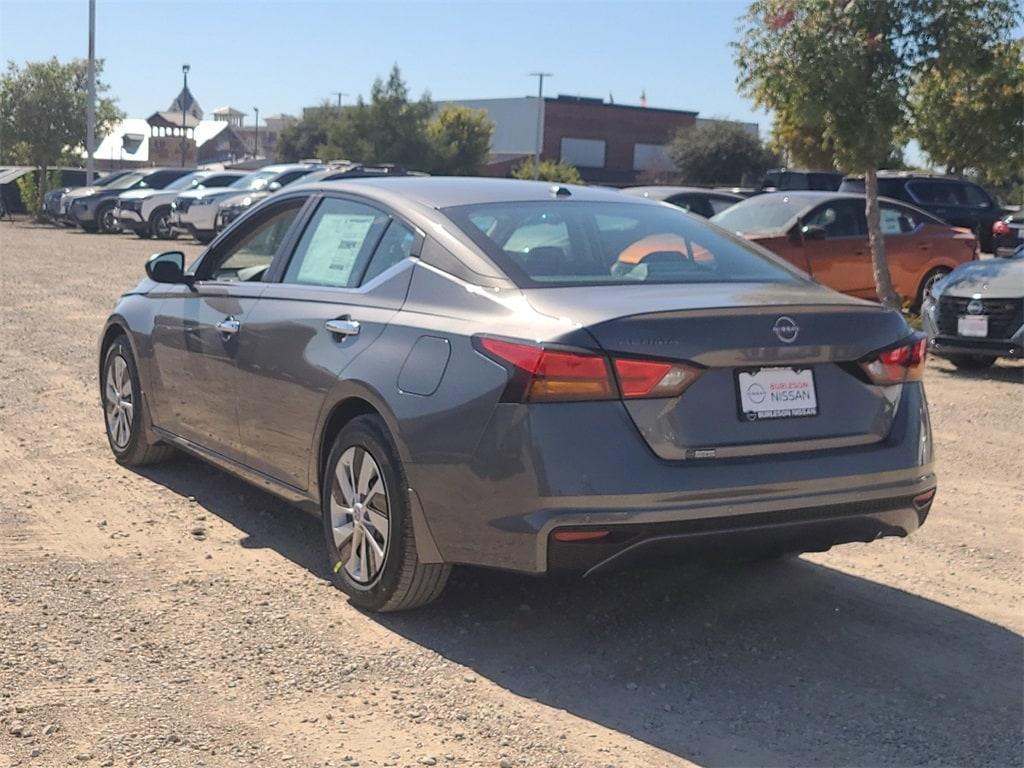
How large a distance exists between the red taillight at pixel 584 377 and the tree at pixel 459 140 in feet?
221

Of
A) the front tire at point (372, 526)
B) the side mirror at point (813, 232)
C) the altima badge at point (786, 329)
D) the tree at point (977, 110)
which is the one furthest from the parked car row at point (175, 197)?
the altima badge at point (786, 329)

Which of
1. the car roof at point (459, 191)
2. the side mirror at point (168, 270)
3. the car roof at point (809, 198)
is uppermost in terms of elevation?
the car roof at point (809, 198)

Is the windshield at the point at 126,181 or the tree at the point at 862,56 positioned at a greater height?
the tree at the point at 862,56

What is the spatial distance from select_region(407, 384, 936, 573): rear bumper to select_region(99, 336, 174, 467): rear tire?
2888 millimetres

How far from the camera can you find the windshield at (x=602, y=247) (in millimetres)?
4918

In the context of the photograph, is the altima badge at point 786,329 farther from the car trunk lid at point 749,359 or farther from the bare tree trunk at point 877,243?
the bare tree trunk at point 877,243

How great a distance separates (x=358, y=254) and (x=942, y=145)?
1996 cm

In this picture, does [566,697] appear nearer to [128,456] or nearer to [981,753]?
[981,753]

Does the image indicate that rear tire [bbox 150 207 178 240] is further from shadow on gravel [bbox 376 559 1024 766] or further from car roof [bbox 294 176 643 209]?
shadow on gravel [bbox 376 559 1024 766]

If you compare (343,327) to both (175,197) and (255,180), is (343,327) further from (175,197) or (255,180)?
(175,197)

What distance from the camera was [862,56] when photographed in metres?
14.0

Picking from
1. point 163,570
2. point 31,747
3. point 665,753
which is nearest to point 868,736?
point 665,753

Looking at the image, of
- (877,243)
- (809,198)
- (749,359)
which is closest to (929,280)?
(877,243)

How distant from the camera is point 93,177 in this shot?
142 feet
